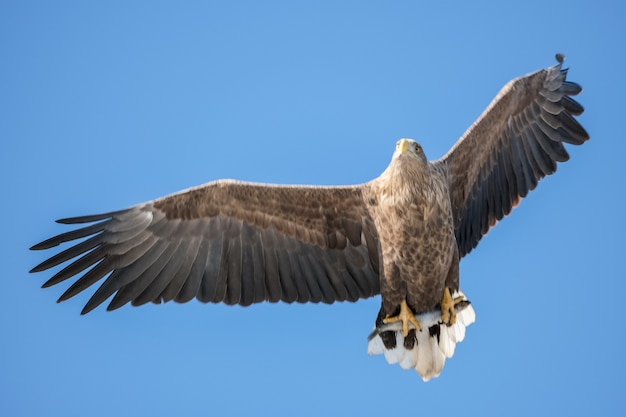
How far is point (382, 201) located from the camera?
28.7 feet

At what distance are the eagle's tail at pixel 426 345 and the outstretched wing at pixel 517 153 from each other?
787 millimetres

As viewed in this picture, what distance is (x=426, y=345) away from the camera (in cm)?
921

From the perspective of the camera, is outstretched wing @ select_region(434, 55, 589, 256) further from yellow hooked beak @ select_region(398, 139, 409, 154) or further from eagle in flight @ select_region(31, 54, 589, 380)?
yellow hooked beak @ select_region(398, 139, 409, 154)

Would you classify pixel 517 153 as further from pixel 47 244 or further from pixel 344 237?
pixel 47 244

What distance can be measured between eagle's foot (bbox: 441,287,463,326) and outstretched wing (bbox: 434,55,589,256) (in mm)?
684

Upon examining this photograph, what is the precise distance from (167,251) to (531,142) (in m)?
3.82

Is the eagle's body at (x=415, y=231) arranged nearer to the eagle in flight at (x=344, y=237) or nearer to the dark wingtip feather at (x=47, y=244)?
the eagle in flight at (x=344, y=237)

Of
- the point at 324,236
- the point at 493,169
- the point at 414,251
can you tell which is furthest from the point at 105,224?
the point at 493,169

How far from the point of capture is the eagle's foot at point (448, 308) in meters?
8.94

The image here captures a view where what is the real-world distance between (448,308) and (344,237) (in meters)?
1.25

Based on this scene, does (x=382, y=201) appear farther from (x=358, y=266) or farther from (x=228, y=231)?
(x=228, y=231)

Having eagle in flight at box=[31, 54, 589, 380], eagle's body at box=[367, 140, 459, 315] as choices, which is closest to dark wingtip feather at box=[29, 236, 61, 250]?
eagle in flight at box=[31, 54, 589, 380]

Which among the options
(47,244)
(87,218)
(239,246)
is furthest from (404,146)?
(47,244)

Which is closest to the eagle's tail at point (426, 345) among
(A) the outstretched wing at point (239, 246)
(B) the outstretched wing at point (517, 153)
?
(A) the outstretched wing at point (239, 246)
